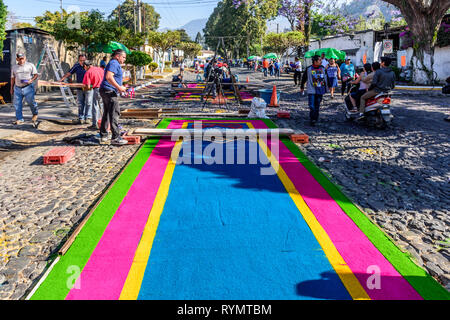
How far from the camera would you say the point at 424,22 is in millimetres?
22594

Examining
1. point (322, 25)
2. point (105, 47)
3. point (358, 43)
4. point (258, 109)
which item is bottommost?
point (258, 109)

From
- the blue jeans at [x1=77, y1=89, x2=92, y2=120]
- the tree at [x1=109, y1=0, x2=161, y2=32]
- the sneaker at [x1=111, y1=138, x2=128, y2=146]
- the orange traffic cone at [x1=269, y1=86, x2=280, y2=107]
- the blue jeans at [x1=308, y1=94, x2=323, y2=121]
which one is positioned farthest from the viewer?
the tree at [x1=109, y1=0, x2=161, y2=32]

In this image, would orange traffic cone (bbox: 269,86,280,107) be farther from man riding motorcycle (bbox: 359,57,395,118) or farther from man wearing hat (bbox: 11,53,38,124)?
man wearing hat (bbox: 11,53,38,124)

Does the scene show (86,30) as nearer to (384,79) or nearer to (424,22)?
(384,79)

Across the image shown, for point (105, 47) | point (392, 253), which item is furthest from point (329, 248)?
point (105, 47)

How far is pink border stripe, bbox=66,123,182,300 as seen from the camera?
10.5 feet

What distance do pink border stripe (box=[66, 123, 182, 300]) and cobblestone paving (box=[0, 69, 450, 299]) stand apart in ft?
1.51

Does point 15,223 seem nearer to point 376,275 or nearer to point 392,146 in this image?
point 376,275

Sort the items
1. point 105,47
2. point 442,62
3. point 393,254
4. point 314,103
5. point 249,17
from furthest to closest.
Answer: point 249,17 → point 442,62 → point 105,47 → point 314,103 → point 393,254

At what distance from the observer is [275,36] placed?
196 feet

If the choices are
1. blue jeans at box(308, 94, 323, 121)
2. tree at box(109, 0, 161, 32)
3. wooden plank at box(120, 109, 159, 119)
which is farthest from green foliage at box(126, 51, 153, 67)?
tree at box(109, 0, 161, 32)

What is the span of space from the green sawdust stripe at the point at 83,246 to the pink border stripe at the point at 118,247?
2.6 inches

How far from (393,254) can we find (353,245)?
392 mm
